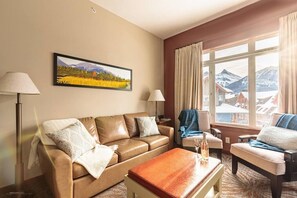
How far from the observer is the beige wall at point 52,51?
6.17 feet

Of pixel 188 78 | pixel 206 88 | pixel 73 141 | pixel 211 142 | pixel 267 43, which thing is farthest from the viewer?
pixel 188 78

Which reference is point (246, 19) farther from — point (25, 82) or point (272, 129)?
point (25, 82)

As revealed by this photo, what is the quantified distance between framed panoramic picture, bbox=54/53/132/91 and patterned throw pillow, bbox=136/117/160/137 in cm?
82

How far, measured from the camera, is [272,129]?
2180mm

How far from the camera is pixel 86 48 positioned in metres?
2.62

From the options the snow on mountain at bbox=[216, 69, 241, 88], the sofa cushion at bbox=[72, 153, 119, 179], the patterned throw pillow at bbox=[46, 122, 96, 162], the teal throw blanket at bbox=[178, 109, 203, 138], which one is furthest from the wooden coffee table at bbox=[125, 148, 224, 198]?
the snow on mountain at bbox=[216, 69, 241, 88]

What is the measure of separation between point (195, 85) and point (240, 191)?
7.28 ft

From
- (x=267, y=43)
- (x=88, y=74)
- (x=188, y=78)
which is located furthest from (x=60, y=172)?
(x=267, y=43)

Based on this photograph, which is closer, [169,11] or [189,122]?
[169,11]

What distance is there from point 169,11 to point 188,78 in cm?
152

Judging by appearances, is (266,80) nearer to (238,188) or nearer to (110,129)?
(238,188)

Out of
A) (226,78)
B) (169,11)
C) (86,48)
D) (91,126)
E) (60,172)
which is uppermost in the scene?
(169,11)

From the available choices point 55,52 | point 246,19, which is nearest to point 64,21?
point 55,52

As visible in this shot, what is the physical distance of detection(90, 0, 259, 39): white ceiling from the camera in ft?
8.94
